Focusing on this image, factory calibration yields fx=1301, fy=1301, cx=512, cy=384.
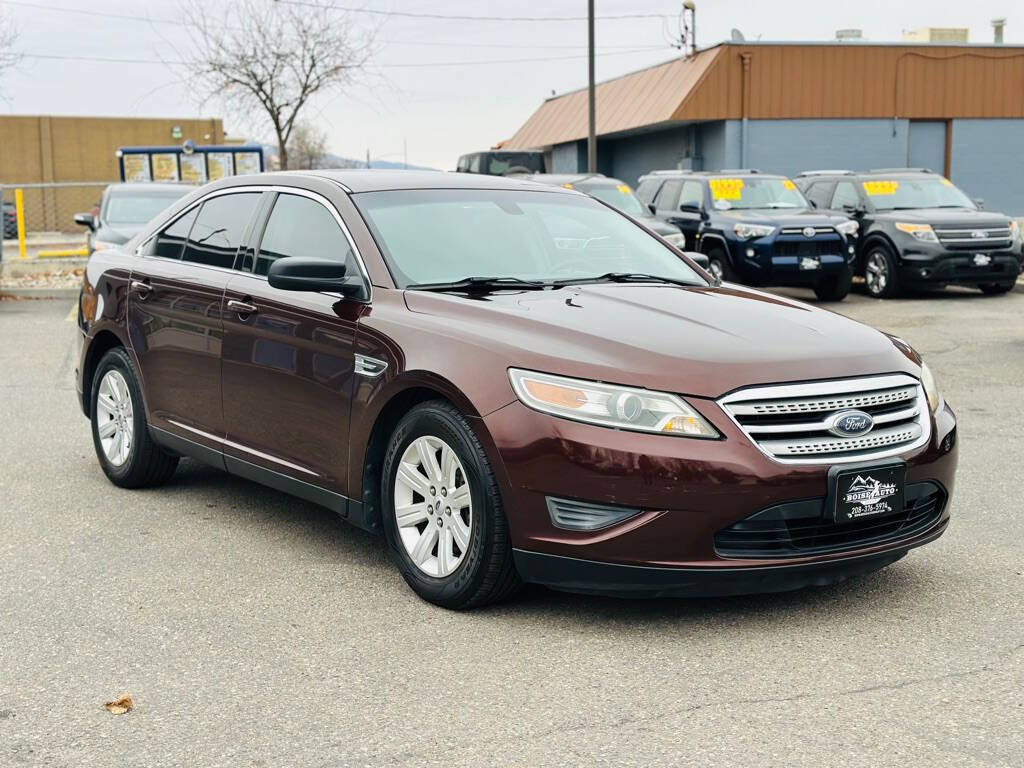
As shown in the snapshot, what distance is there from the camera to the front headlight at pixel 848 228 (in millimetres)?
17350

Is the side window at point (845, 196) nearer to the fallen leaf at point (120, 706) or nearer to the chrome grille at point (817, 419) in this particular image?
the chrome grille at point (817, 419)

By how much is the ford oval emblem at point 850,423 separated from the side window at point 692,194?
557 inches

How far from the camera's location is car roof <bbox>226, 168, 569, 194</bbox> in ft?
18.6

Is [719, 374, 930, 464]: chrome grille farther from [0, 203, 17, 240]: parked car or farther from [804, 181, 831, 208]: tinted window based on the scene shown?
[0, 203, 17, 240]: parked car

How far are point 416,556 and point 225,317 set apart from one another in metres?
1.65

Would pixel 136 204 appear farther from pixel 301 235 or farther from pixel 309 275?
pixel 309 275

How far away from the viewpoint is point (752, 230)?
1727cm

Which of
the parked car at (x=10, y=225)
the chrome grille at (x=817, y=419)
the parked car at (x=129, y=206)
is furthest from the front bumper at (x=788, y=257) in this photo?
the parked car at (x=10, y=225)

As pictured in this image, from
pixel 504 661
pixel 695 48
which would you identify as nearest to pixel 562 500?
pixel 504 661

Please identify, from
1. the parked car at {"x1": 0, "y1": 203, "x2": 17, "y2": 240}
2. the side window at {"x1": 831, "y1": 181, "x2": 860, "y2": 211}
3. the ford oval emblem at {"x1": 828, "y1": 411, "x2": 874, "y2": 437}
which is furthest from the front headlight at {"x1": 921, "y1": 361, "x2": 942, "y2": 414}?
the parked car at {"x1": 0, "y1": 203, "x2": 17, "y2": 240}

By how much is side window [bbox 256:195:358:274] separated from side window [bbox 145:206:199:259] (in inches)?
34.2

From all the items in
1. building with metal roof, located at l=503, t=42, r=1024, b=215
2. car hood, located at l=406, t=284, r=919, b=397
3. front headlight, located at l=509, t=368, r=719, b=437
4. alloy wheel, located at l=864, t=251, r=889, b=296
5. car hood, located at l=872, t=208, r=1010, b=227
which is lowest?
alloy wheel, located at l=864, t=251, r=889, b=296

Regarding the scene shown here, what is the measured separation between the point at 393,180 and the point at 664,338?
1.81 m

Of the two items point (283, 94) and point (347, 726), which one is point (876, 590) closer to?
point (347, 726)
